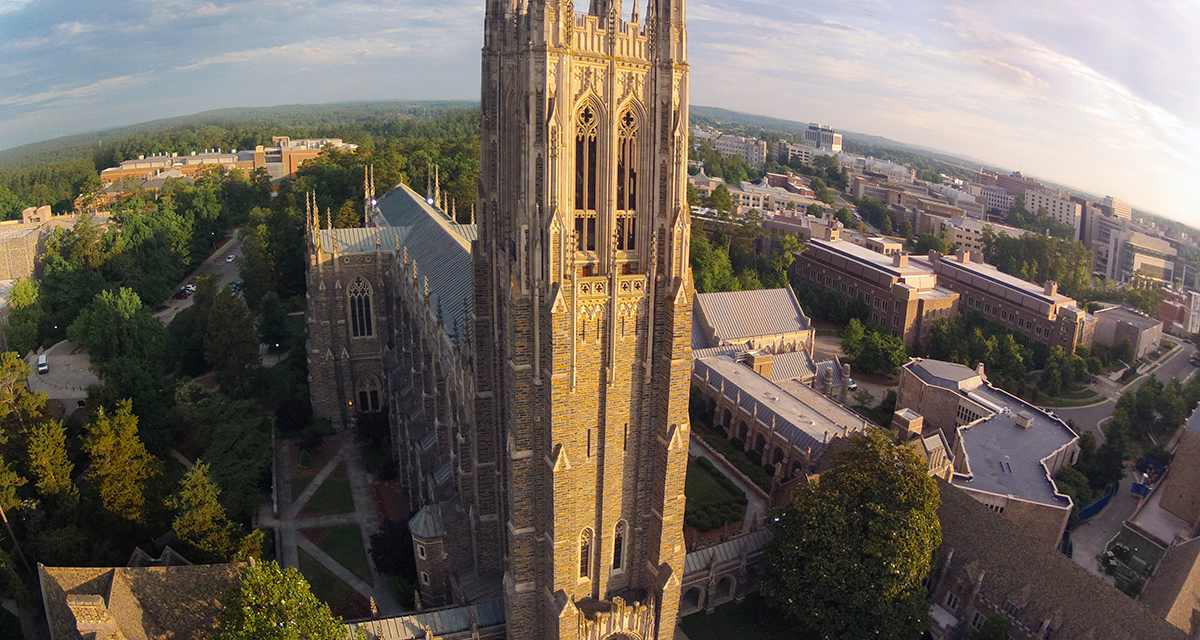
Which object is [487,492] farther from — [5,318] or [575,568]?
[5,318]

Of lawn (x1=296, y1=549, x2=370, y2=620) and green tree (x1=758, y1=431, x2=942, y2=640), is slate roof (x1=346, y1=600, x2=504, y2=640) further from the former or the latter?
green tree (x1=758, y1=431, x2=942, y2=640)

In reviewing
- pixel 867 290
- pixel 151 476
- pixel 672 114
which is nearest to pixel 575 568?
pixel 672 114

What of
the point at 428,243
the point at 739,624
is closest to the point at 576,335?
the point at 739,624

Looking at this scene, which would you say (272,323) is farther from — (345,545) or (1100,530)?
(1100,530)

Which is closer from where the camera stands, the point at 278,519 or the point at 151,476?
the point at 151,476

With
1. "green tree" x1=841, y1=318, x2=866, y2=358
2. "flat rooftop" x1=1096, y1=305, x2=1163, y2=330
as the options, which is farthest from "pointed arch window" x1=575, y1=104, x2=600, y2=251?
"flat rooftop" x1=1096, y1=305, x2=1163, y2=330

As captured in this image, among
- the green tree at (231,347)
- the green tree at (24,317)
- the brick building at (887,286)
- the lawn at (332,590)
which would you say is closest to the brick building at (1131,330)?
the brick building at (887,286)
